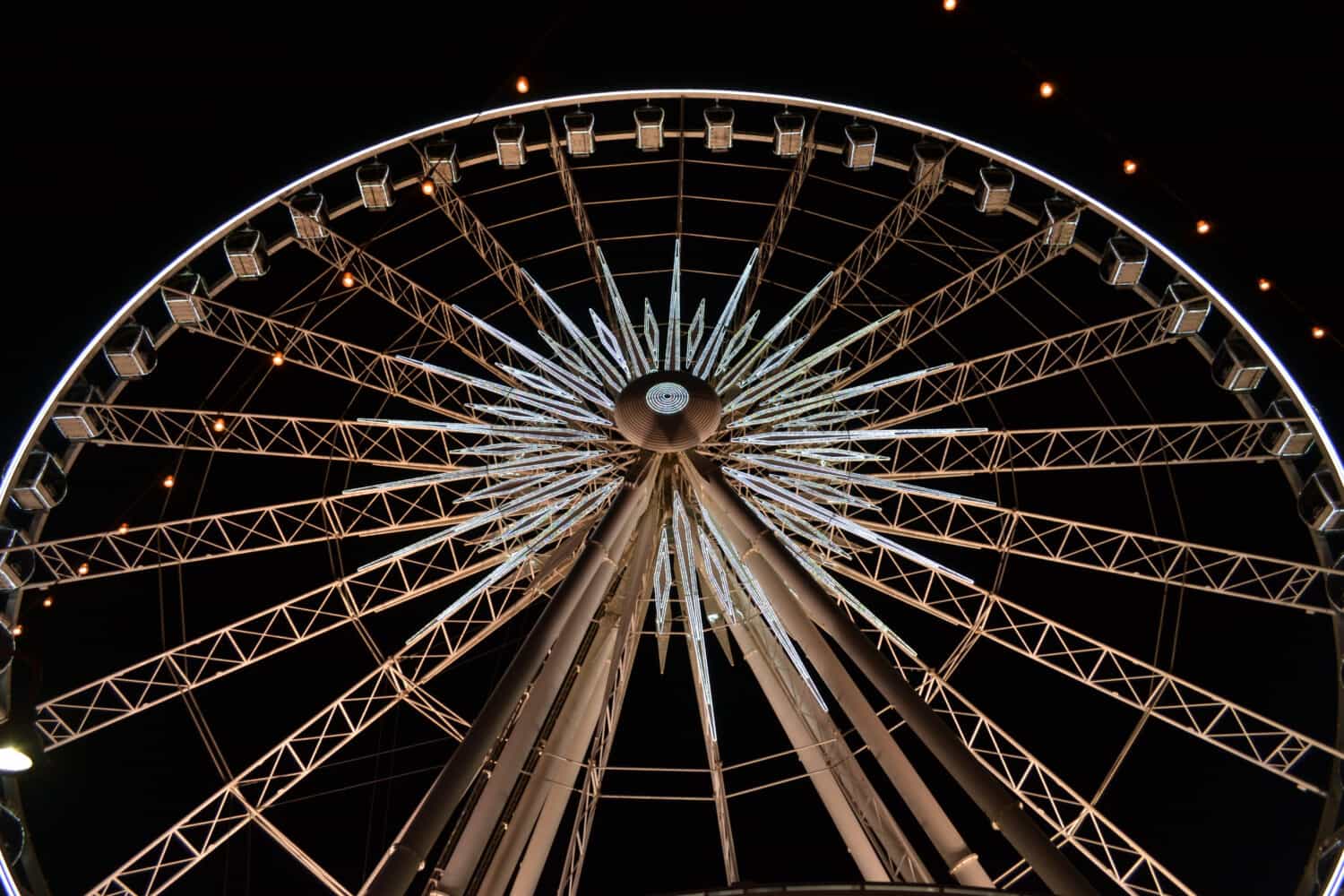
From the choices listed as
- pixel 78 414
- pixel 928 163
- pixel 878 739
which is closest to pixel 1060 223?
pixel 928 163

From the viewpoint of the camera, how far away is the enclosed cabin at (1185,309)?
58.3 ft

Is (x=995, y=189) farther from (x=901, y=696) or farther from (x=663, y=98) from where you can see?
(x=901, y=696)

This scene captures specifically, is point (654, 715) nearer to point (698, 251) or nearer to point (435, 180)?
point (698, 251)

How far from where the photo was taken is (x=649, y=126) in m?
19.0

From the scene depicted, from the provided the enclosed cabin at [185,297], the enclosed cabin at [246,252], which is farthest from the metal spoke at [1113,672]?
the enclosed cabin at [185,297]

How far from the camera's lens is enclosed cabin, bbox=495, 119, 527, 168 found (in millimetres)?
18984

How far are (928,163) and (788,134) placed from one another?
7.60 feet

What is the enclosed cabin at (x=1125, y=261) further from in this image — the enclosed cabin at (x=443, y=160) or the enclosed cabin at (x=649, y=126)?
the enclosed cabin at (x=443, y=160)

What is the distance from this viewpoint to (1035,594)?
→ 2900 cm

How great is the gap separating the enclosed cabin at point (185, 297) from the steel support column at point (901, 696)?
8330 mm

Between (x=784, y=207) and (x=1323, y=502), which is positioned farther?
(x=784, y=207)

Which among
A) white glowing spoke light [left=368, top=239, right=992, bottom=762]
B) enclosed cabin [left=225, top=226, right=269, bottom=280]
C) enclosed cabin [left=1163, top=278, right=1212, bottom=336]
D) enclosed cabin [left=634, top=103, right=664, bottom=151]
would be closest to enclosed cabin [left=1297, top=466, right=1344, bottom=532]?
enclosed cabin [left=1163, top=278, right=1212, bottom=336]

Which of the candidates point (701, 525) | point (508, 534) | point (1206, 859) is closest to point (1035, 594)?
point (1206, 859)

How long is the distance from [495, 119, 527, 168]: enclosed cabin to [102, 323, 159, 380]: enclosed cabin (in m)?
6.21
